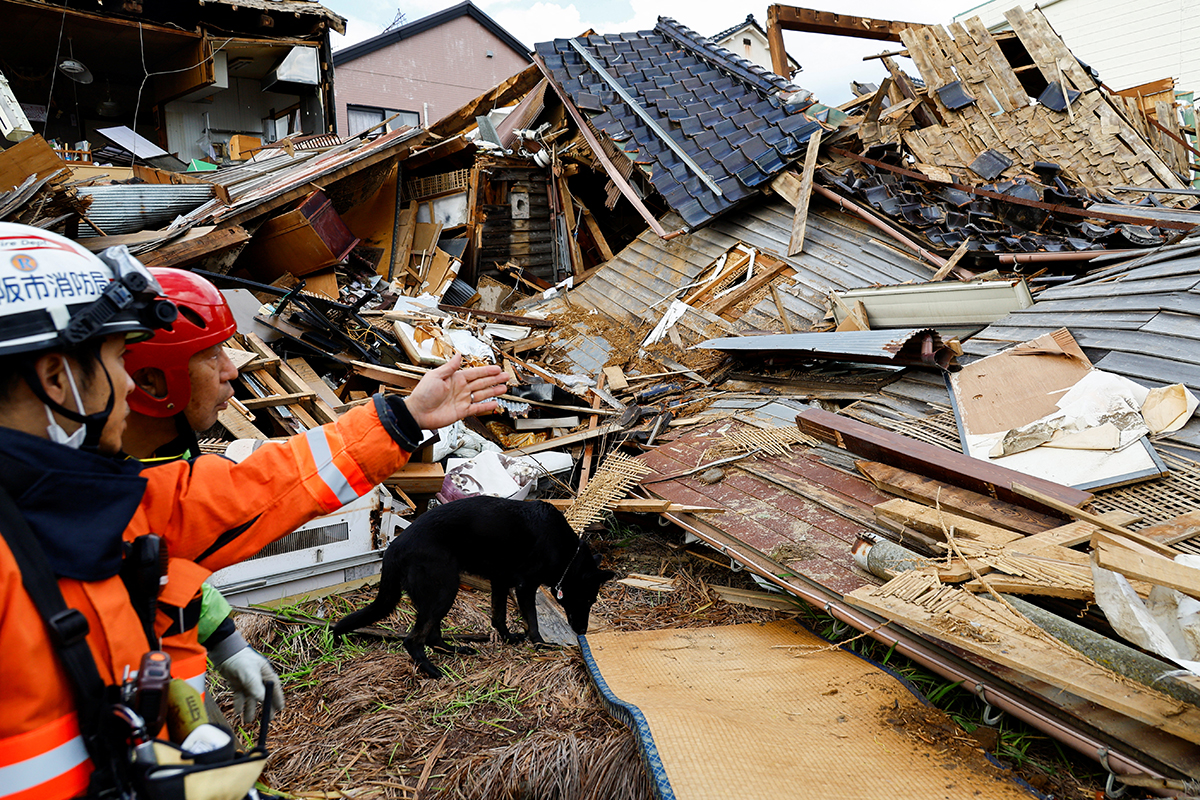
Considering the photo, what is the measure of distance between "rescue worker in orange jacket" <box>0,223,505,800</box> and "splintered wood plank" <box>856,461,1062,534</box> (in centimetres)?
364

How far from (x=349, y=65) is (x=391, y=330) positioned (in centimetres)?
2142

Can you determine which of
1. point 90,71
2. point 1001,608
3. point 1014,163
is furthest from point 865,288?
point 90,71

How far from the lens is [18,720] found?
1222 mm

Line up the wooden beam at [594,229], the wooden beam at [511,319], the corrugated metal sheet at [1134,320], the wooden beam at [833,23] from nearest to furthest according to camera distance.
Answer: the corrugated metal sheet at [1134,320] < the wooden beam at [511,319] < the wooden beam at [833,23] < the wooden beam at [594,229]

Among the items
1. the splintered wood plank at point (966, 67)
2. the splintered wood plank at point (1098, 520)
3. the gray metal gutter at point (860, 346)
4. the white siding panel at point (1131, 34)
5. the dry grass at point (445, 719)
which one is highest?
the white siding panel at point (1131, 34)

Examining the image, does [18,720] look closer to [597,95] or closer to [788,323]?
[788,323]

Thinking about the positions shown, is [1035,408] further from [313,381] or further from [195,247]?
[195,247]

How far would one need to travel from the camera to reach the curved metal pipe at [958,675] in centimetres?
238

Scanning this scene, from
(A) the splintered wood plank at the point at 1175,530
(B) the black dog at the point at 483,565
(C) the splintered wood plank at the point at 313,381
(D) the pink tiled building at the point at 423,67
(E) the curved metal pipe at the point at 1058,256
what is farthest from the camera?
(D) the pink tiled building at the point at 423,67

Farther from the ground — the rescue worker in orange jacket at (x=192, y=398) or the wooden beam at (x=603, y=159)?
the wooden beam at (x=603, y=159)

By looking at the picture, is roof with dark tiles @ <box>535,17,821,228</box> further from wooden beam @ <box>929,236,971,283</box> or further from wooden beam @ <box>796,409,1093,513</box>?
wooden beam @ <box>796,409,1093,513</box>

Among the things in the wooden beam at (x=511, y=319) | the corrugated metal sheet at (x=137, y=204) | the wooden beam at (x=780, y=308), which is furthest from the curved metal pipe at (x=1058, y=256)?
the corrugated metal sheet at (x=137, y=204)

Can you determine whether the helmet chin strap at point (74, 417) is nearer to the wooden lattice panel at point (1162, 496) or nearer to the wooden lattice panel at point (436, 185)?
the wooden lattice panel at point (1162, 496)

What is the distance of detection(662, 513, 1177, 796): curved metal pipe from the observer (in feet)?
7.81
